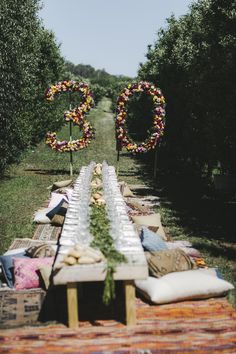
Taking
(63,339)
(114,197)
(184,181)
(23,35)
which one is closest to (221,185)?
(184,181)

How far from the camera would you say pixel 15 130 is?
1889 centimetres

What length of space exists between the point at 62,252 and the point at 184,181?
46.1 ft

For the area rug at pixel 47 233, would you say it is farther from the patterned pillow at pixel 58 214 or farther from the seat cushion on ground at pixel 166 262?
the seat cushion on ground at pixel 166 262

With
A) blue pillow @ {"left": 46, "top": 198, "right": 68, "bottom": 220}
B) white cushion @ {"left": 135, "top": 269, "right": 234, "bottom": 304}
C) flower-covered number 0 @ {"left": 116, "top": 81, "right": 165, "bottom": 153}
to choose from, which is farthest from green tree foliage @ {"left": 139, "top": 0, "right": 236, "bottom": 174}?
white cushion @ {"left": 135, "top": 269, "right": 234, "bottom": 304}

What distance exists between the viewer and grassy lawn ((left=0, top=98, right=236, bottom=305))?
10.9 metres

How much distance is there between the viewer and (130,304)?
667 centimetres

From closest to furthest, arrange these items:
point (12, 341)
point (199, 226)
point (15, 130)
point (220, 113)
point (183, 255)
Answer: point (12, 341) → point (183, 255) → point (199, 226) → point (220, 113) → point (15, 130)

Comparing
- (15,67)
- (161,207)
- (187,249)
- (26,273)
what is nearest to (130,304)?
(26,273)

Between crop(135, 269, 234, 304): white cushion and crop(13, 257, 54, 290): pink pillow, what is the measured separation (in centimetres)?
197

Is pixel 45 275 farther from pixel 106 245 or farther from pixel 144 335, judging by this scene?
pixel 144 335

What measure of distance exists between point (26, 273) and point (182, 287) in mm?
2948

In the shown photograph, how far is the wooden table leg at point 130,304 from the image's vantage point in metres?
6.65

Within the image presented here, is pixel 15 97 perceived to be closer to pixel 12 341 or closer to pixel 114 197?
pixel 114 197

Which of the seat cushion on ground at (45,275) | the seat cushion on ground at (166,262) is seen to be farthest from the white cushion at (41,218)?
the seat cushion on ground at (166,262)
